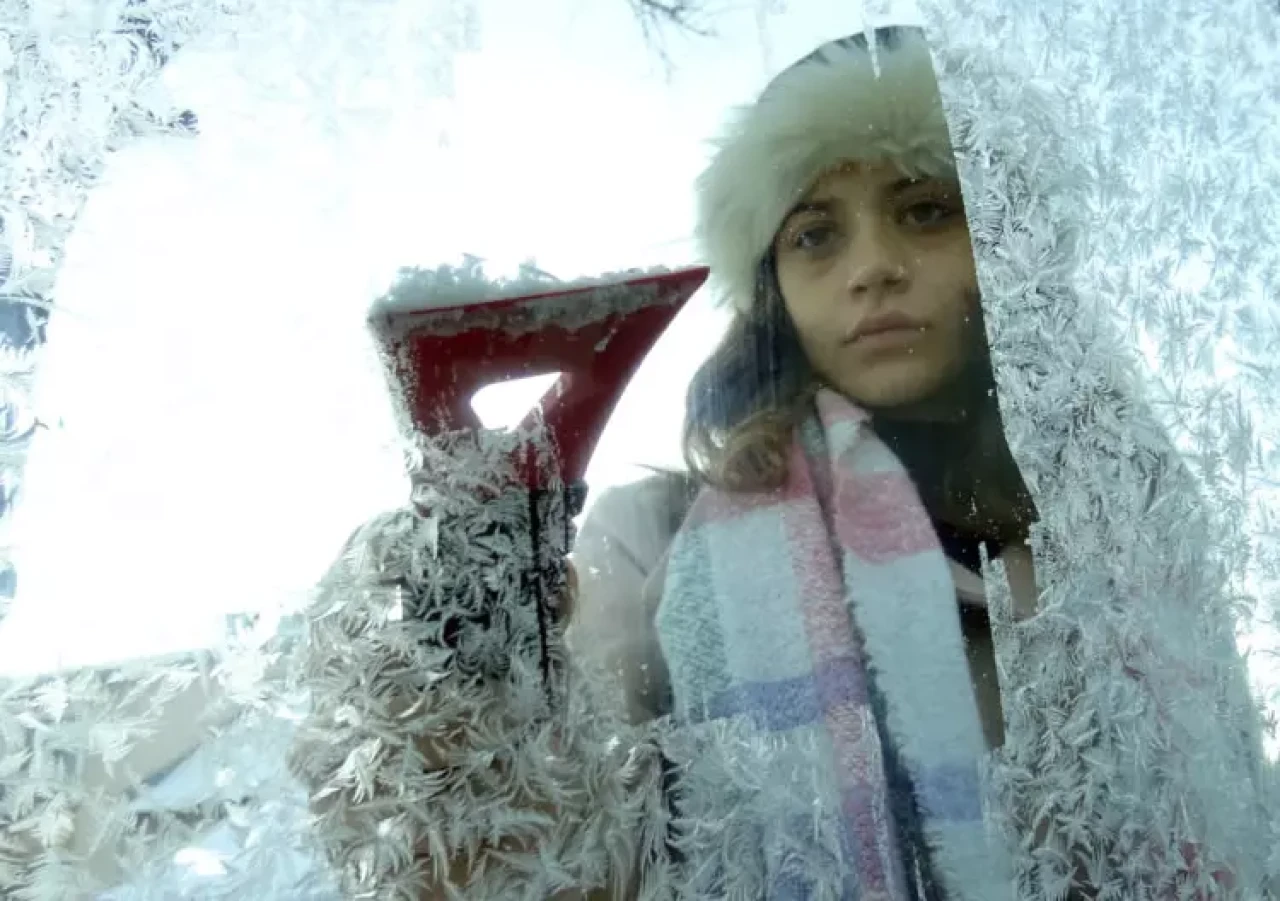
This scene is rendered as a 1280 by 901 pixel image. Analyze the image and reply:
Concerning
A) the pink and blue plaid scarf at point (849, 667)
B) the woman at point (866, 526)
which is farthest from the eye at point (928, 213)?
the pink and blue plaid scarf at point (849, 667)

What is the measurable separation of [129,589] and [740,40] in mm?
436

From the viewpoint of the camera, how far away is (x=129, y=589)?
0.45 m

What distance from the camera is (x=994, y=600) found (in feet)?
1.80

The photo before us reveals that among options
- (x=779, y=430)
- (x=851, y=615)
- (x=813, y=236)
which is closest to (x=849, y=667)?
(x=851, y=615)

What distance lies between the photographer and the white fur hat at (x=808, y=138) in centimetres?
55

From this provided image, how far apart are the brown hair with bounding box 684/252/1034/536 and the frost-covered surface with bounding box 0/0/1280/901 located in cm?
2

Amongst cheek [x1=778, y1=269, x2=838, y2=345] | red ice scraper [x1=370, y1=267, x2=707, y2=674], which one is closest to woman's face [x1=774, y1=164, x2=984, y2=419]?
cheek [x1=778, y1=269, x2=838, y2=345]

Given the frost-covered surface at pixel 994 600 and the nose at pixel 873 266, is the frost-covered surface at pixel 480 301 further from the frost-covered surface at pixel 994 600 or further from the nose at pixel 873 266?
the nose at pixel 873 266

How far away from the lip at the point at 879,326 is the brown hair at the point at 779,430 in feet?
0.11

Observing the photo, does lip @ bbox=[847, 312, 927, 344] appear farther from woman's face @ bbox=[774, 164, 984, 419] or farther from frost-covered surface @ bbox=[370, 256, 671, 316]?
frost-covered surface @ bbox=[370, 256, 671, 316]

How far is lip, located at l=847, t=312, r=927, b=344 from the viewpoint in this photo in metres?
0.57

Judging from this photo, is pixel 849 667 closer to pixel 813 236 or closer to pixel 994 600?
pixel 994 600

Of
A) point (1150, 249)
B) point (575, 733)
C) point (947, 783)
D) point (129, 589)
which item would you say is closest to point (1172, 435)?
point (1150, 249)

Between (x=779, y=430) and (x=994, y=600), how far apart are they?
0.15 m
